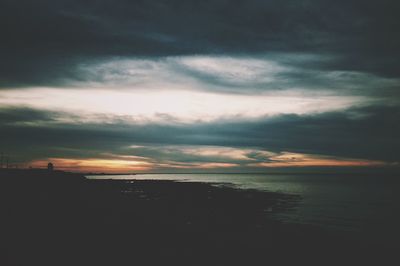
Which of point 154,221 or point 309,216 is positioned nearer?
point 154,221

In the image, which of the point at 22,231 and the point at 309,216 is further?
the point at 309,216

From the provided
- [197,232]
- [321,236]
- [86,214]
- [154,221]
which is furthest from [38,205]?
[321,236]

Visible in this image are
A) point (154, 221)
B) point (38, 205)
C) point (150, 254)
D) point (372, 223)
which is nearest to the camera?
point (150, 254)

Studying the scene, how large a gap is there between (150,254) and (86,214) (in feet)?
40.4

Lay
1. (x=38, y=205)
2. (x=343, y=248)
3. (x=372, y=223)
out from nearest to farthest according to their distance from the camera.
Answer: (x=343, y=248), (x=38, y=205), (x=372, y=223)

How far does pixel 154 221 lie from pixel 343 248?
14.3 metres

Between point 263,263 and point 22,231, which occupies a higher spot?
point 22,231

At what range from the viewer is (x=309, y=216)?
37.5 m

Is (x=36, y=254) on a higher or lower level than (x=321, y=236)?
higher

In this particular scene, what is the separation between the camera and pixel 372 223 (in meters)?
34.8

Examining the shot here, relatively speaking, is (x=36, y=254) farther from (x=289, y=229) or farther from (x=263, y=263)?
(x=289, y=229)

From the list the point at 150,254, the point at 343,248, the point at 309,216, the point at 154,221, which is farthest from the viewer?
the point at 309,216

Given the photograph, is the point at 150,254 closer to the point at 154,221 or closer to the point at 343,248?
the point at 154,221

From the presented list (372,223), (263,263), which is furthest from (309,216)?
(263,263)
